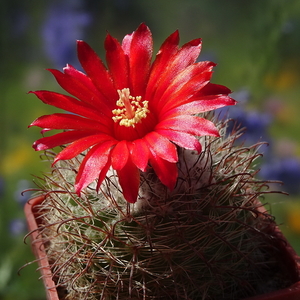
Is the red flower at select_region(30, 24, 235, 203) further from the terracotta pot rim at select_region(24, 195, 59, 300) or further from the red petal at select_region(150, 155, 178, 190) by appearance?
the terracotta pot rim at select_region(24, 195, 59, 300)

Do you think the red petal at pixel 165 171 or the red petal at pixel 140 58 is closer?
the red petal at pixel 165 171

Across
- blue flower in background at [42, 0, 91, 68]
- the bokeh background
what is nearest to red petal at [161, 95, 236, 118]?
the bokeh background

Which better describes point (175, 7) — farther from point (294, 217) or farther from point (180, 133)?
point (180, 133)

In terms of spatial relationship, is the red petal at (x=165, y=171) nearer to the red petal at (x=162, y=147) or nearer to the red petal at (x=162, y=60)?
→ the red petal at (x=162, y=147)

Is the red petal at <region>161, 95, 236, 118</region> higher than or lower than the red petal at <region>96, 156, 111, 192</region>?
higher

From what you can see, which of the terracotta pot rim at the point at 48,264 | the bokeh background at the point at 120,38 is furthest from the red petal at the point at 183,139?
the bokeh background at the point at 120,38

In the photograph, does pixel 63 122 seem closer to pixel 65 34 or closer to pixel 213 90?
pixel 213 90

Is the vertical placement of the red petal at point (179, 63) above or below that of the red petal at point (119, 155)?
above

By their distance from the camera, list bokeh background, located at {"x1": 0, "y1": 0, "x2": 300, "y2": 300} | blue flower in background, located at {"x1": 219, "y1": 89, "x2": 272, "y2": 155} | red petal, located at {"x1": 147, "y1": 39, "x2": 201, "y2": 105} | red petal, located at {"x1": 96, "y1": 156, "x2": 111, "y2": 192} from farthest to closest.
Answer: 1. bokeh background, located at {"x1": 0, "y1": 0, "x2": 300, "y2": 300}
2. blue flower in background, located at {"x1": 219, "y1": 89, "x2": 272, "y2": 155}
3. red petal, located at {"x1": 147, "y1": 39, "x2": 201, "y2": 105}
4. red petal, located at {"x1": 96, "y1": 156, "x2": 111, "y2": 192}
